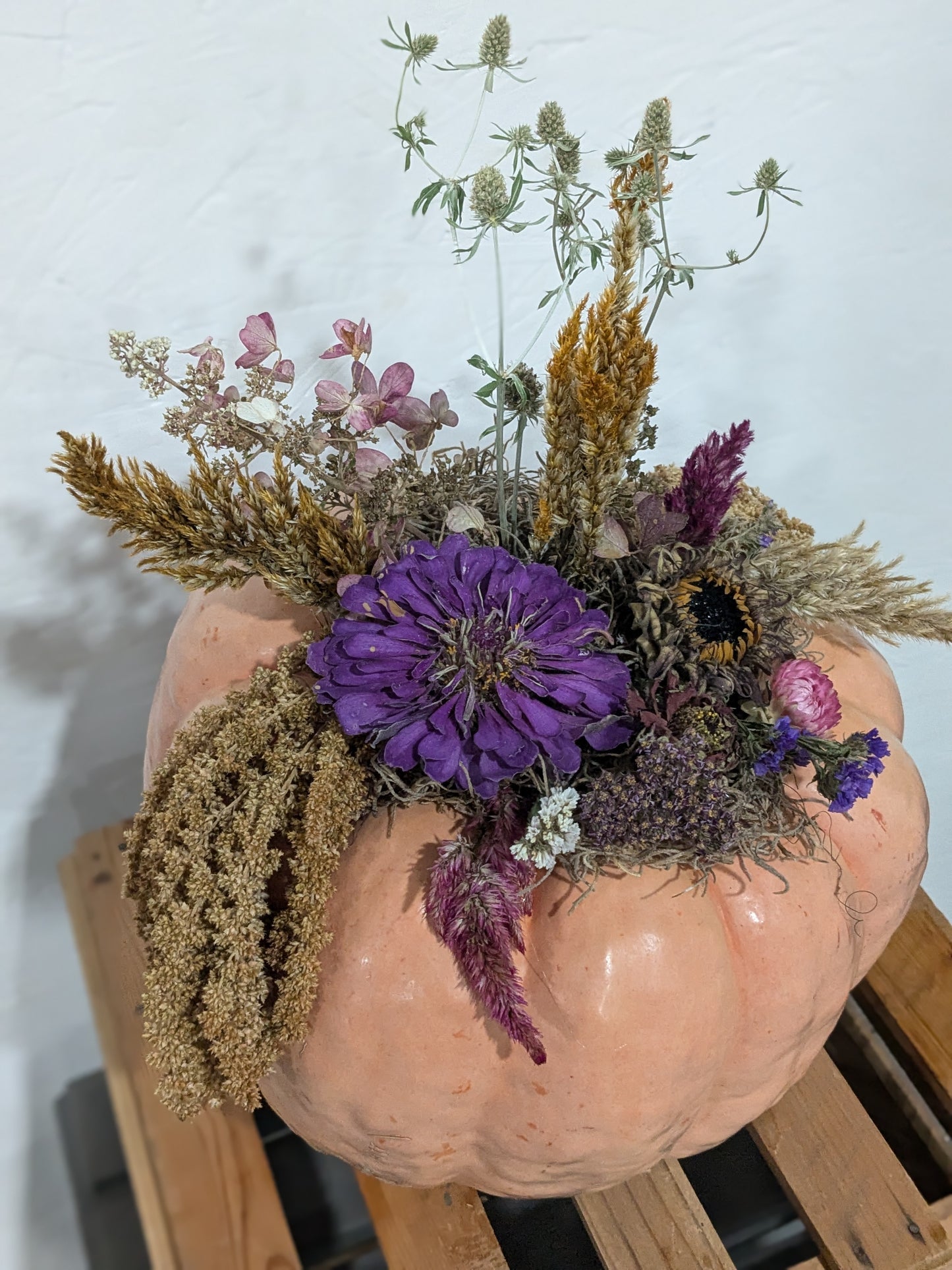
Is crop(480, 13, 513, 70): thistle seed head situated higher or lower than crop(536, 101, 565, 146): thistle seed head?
higher

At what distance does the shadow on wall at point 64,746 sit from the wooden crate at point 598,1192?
4.0 inches

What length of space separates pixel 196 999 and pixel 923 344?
44.0 inches

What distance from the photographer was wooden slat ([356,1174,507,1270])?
3.08ft

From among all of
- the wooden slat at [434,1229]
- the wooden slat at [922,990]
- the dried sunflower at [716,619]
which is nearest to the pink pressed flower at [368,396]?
the dried sunflower at [716,619]

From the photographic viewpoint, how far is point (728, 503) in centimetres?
76

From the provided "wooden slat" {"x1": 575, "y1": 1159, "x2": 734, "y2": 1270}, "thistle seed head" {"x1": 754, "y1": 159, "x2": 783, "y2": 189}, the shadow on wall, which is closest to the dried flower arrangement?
"thistle seed head" {"x1": 754, "y1": 159, "x2": 783, "y2": 189}

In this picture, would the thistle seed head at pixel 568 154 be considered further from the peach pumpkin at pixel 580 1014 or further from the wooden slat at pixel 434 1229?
the wooden slat at pixel 434 1229

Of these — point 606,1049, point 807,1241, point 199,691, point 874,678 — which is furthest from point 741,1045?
point 807,1241

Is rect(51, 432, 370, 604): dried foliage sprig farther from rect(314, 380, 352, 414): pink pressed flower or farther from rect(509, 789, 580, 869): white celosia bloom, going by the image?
rect(509, 789, 580, 869): white celosia bloom

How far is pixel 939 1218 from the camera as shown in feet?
3.15

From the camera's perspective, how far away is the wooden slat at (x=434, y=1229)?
938 mm

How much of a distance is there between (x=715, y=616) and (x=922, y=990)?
1.98 ft

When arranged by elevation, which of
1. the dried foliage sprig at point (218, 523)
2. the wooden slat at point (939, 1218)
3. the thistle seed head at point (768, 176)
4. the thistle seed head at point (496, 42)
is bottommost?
the wooden slat at point (939, 1218)

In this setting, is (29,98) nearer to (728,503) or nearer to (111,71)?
(111,71)
